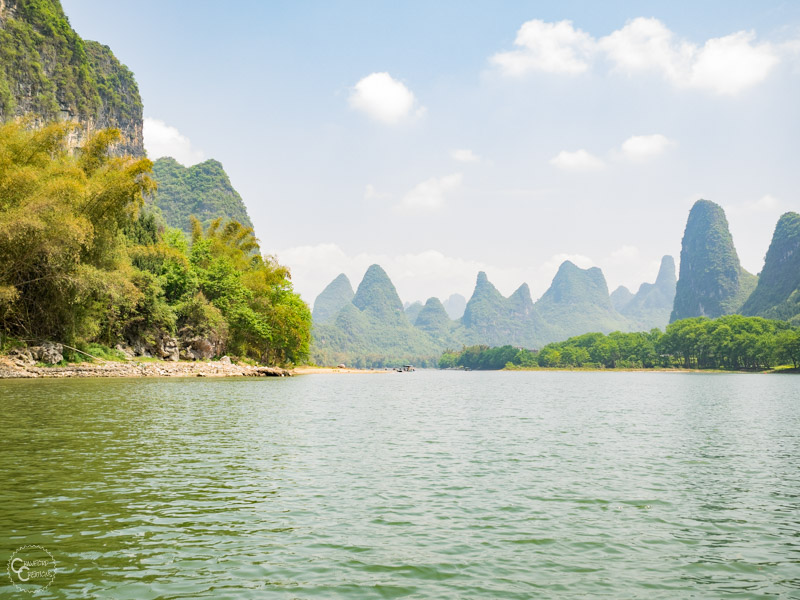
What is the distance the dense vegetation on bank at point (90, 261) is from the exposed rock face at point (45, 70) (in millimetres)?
30650

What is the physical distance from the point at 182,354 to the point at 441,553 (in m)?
53.2

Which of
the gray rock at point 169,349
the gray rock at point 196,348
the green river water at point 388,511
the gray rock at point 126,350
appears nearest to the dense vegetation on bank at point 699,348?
the gray rock at point 196,348

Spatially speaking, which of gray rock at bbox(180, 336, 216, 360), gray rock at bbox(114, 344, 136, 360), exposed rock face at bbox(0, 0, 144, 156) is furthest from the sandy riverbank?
exposed rock face at bbox(0, 0, 144, 156)

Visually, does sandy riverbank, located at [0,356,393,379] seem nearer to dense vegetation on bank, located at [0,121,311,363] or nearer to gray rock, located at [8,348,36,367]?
gray rock, located at [8,348,36,367]

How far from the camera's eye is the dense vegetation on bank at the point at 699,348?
10838 cm

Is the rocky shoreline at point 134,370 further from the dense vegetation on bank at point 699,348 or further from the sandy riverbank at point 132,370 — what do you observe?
the dense vegetation on bank at point 699,348

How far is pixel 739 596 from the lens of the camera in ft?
20.6

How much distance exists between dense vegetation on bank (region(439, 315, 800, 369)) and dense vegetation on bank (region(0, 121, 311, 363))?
332 ft

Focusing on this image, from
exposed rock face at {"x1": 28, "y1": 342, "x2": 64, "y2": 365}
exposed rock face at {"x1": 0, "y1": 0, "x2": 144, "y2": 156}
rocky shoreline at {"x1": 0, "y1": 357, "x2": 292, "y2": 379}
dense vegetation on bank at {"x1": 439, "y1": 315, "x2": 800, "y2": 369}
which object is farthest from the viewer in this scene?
dense vegetation on bank at {"x1": 439, "y1": 315, "x2": 800, "y2": 369}

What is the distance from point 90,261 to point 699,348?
12653 cm

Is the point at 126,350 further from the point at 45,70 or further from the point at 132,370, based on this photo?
the point at 45,70

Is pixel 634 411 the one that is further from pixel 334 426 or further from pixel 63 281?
pixel 63 281

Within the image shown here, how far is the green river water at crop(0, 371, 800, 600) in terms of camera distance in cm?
648

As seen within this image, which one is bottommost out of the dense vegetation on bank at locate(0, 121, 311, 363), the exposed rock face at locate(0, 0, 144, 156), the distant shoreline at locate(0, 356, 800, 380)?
the distant shoreline at locate(0, 356, 800, 380)
